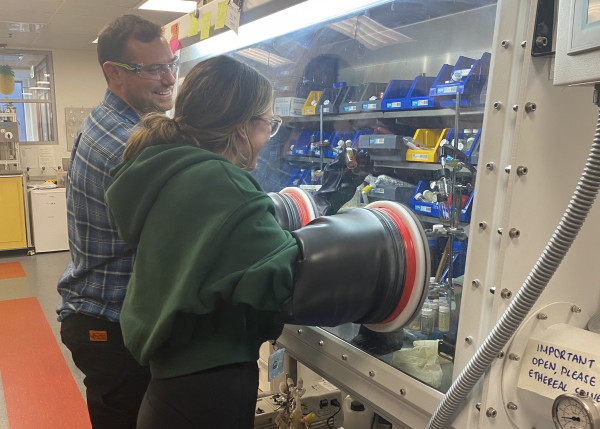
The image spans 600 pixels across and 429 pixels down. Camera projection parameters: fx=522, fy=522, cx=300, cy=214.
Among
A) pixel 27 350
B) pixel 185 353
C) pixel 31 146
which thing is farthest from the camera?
pixel 31 146

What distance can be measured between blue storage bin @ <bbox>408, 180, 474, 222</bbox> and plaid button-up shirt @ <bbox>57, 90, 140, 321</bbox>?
0.87 m

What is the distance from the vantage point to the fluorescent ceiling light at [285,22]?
4.82ft

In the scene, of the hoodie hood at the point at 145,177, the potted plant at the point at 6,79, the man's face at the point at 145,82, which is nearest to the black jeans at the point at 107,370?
the hoodie hood at the point at 145,177

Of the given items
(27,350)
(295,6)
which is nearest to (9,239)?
(27,350)

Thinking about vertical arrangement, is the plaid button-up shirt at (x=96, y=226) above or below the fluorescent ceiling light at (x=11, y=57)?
below

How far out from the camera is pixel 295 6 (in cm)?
157

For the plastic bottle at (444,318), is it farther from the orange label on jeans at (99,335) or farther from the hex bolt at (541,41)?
the orange label on jeans at (99,335)

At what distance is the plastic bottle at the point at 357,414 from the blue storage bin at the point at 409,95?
3.33 ft

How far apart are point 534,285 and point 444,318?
0.40 meters

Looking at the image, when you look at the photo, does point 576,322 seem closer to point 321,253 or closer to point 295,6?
point 321,253

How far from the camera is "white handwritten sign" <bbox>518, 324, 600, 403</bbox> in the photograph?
2.66 feet

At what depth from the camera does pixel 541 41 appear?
0.85 m

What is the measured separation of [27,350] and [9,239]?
11.9ft

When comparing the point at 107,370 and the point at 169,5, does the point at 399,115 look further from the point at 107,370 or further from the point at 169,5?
the point at 169,5
